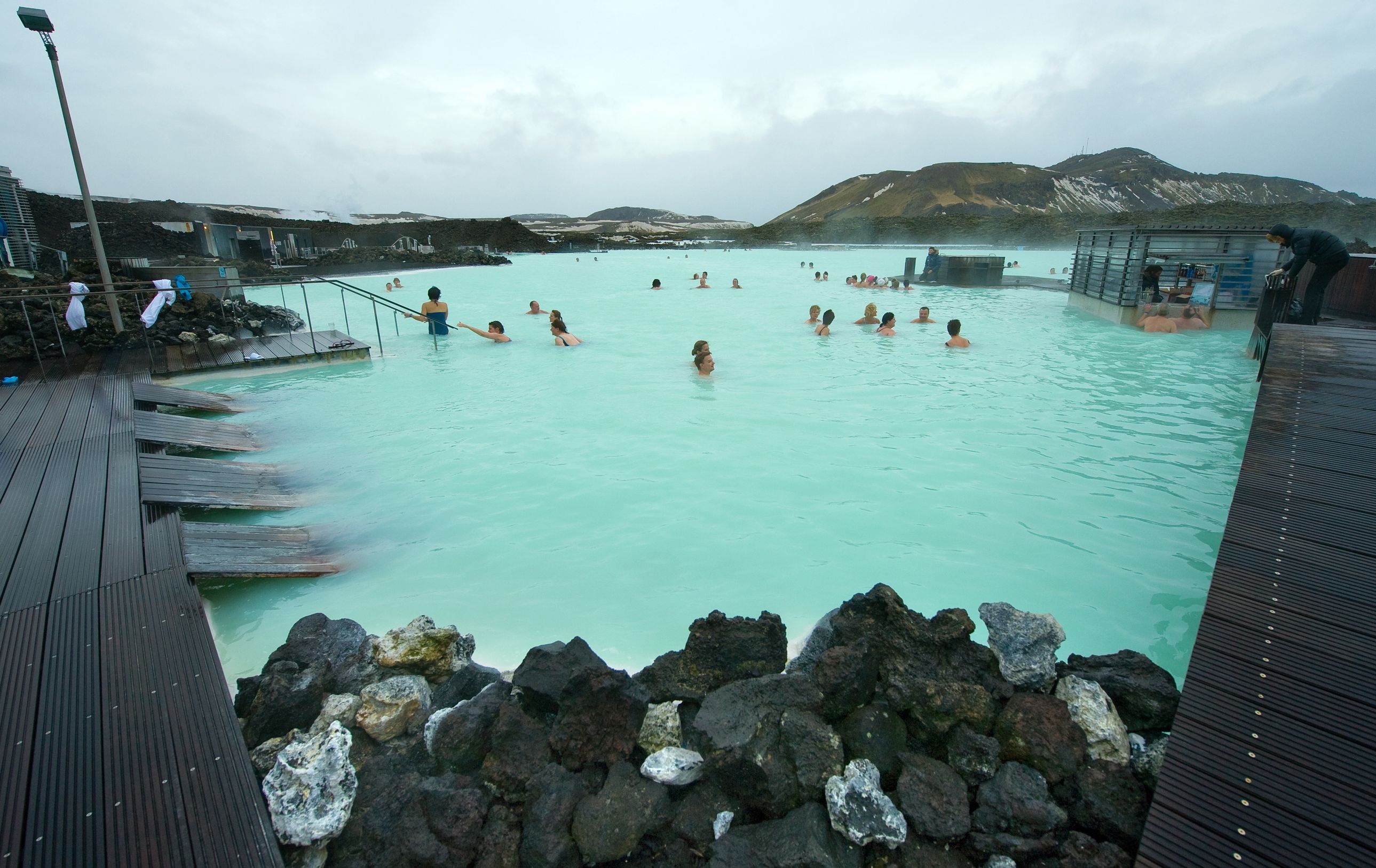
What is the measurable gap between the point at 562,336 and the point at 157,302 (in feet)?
19.9

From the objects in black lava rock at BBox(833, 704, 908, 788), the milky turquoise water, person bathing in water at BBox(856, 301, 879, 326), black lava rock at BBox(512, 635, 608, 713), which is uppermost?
person bathing in water at BBox(856, 301, 879, 326)

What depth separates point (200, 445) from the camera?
5996mm

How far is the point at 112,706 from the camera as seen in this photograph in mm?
2209

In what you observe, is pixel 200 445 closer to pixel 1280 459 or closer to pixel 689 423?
pixel 689 423

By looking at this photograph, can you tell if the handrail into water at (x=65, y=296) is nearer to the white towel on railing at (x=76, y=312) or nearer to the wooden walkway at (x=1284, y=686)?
the white towel on railing at (x=76, y=312)

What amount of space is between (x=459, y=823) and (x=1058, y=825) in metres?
1.91

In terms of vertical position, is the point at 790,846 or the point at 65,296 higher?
the point at 65,296

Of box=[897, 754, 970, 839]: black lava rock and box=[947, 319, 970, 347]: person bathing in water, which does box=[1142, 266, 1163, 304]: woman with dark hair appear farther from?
box=[897, 754, 970, 839]: black lava rock

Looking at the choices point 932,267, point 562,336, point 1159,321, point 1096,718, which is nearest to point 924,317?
point 1159,321

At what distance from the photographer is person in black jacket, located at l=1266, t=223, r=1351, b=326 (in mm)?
7219

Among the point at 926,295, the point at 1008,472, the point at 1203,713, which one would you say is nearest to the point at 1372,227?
the point at 926,295

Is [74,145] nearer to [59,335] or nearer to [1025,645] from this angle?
[59,335]

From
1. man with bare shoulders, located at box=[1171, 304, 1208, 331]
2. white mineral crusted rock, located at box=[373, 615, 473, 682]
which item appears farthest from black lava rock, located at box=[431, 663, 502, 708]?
man with bare shoulders, located at box=[1171, 304, 1208, 331]

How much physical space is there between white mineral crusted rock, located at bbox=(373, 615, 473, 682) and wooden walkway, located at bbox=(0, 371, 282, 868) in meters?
0.67
